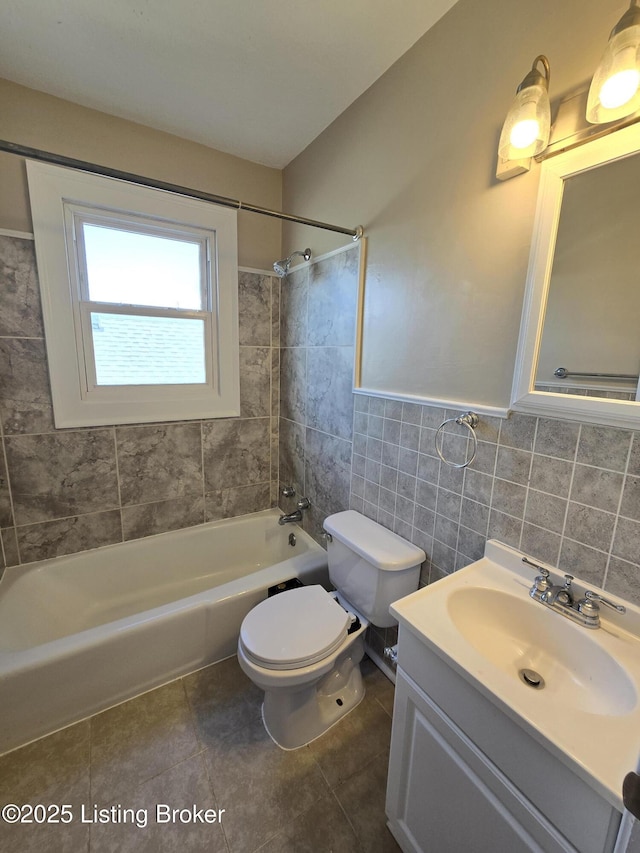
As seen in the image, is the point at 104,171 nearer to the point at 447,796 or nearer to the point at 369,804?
the point at 447,796

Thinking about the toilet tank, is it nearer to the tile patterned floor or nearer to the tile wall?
the tile wall

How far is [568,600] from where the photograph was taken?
907 mm

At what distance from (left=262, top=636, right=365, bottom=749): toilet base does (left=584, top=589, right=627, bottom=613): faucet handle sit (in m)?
0.93

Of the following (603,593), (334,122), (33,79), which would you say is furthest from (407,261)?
(33,79)

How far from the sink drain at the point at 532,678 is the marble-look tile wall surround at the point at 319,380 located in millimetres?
999

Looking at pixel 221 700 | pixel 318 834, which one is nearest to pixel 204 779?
pixel 221 700

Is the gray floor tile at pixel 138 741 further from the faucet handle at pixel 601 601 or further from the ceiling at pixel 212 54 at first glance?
the ceiling at pixel 212 54

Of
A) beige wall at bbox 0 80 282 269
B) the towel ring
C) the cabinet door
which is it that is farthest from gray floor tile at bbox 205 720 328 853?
beige wall at bbox 0 80 282 269

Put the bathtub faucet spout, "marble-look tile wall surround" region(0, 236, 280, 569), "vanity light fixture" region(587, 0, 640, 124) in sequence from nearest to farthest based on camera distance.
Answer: "vanity light fixture" region(587, 0, 640, 124)
"marble-look tile wall surround" region(0, 236, 280, 569)
the bathtub faucet spout

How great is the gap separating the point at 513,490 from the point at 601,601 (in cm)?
33

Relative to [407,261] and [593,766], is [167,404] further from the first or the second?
[593,766]

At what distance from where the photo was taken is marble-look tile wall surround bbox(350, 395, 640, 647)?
0.85 metres

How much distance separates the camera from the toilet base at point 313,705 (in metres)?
1.31

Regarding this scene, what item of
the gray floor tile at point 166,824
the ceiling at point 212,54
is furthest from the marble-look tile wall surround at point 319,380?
the gray floor tile at point 166,824
